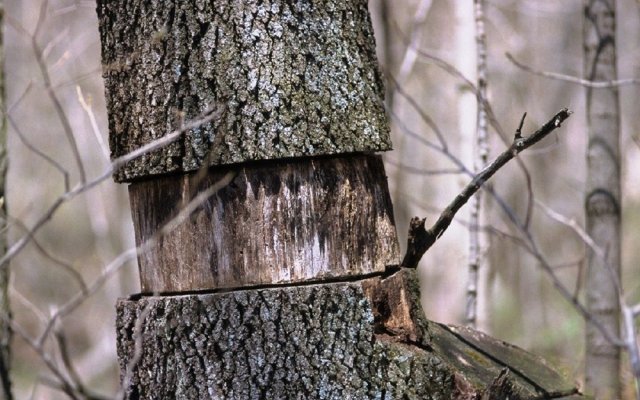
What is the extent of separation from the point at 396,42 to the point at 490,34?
1711mm

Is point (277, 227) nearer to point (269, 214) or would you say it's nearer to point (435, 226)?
point (269, 214)

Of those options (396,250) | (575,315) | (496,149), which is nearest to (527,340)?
(575,315)

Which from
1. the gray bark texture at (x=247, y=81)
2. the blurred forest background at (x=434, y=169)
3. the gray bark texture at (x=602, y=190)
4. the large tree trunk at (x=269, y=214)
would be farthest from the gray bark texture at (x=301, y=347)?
the blurred forest background at (x=434, y=169)

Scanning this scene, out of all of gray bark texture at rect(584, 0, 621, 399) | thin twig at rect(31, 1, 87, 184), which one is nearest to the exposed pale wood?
thin twig at rect(31, 1, 87, 184)

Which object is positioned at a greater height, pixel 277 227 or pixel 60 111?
pixel 60 111

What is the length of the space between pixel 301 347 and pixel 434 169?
19.3ft

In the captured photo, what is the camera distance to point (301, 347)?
1800 millimetres

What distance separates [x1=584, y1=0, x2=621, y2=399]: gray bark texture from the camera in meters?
3.28

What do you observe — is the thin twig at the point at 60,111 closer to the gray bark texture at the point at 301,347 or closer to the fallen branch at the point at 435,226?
the gray bark texture at the point at 301,347

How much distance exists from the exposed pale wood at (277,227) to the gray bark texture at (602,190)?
176 cm

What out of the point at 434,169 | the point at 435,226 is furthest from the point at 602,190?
the point at 434,169

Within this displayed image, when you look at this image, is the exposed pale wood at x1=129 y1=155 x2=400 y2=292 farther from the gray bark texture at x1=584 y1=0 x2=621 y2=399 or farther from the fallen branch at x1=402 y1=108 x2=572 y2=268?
the gray bark texture at x1=584 y1=0 x2=621 y2=399

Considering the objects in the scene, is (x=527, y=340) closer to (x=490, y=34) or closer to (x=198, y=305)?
(x=490, y=34)

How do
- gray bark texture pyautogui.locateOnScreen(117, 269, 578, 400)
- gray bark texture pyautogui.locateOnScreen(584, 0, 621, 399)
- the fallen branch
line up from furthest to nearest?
gray bark texture pyautogui.locateOnScreen(584, 0, 621, 399), the fallen branch, gray bark texture pyautogui.locateOnScreen(117, 269, 578, 400)
